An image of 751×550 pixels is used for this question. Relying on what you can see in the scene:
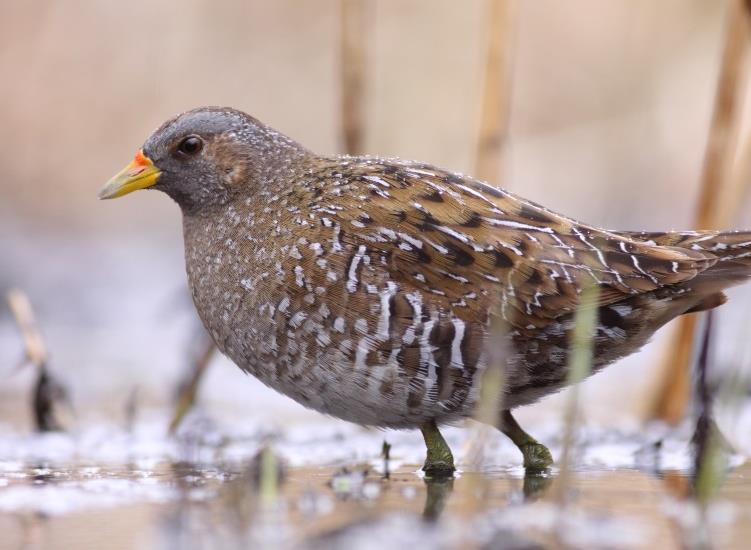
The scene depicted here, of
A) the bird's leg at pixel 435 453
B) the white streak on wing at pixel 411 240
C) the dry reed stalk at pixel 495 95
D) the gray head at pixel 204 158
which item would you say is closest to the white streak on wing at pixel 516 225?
the white streak on wing at pixel 411 240

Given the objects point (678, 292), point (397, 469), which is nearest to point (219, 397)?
point (397, 469)

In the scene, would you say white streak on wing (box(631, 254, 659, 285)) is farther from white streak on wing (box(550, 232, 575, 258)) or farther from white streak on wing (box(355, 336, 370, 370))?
white streak on wing (box(355, 336, 370, 370))

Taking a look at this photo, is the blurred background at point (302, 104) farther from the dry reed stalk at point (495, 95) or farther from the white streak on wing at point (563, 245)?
the white streak on wing at point (563, 245)

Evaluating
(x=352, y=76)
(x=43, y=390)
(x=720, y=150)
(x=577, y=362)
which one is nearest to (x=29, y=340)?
(x=43, y=390)

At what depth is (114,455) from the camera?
5219 mm

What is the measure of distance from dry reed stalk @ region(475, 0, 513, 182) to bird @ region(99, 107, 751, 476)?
106 centimetres

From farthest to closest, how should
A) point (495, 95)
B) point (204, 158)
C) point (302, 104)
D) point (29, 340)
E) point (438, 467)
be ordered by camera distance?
point (302, 104) → point (29, 340) → point (495, 95) → point (204, 158) → point (438, 467)

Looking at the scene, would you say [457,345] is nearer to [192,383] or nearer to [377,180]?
[377,180]

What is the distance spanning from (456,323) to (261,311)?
2.26 ft

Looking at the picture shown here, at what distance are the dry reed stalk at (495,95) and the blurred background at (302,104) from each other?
4142 mm

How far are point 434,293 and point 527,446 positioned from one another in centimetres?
75

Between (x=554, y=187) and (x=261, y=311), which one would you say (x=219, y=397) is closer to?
(x=261, y=311)

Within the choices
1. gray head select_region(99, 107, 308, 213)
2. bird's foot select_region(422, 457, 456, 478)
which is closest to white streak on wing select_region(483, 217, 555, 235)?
bird's foot select_region(422, 457, 456, 478)

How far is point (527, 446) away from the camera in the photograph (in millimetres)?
4715
